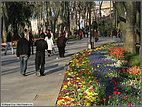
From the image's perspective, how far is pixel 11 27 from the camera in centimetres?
4781

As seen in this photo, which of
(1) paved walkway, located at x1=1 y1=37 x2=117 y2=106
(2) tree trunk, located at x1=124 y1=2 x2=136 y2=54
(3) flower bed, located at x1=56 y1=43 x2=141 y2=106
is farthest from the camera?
(2) tree trunk, located at x1=124 y1=2 x2=136 y2=54

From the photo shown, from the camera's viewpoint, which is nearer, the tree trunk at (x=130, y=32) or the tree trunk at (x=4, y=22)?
the tree trunk at (x=130, y=32)

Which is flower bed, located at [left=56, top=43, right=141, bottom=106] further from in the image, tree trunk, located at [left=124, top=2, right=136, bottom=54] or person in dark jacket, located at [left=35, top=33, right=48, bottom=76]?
tree trunk, located at [left=124, top=2, right=136, bottom=54]

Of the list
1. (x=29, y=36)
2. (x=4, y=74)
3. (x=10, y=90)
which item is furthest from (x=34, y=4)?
(x=10, y=90)

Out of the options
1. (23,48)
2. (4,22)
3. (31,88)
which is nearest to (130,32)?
(23,48)

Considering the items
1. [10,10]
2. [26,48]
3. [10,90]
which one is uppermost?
[10,10]

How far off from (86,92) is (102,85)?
23.6 inches

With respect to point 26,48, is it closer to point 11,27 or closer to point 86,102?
point 86,102

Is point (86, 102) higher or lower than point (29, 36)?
lower

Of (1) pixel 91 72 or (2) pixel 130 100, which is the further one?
(1) pixel 91 72

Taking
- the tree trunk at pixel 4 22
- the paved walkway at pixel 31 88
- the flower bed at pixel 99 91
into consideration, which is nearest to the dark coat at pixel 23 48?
the paved walkway at pixel 31 88

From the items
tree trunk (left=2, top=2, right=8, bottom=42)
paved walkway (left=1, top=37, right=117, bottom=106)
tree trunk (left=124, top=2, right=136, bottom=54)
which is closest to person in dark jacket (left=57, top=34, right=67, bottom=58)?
tree trunk (left=124, top=2, right=136, bottom=54)

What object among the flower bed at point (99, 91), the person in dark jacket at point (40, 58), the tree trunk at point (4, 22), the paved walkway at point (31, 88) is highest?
the tree trunk at point (4, 22)

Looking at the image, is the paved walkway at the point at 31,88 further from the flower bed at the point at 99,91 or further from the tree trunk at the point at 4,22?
the tree trunk at the point at 4,22
